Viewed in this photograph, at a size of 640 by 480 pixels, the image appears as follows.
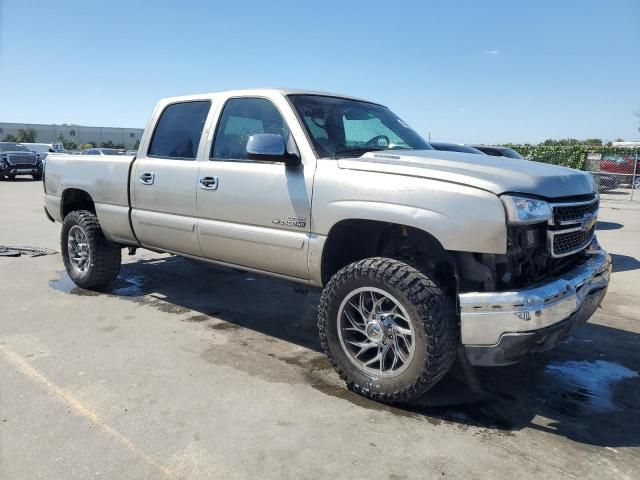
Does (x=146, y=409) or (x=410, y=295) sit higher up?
(x=410, y=295)

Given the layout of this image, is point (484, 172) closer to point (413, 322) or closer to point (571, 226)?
point (571, 226)

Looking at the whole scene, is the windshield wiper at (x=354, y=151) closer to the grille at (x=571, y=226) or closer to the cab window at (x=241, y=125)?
the cab window at (x=241, y=125)

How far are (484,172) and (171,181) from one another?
2707 mm

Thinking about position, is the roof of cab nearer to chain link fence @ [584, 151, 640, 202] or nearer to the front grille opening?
the front grille opening

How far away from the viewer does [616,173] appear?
60.6ft

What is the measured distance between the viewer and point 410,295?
306 centimetres

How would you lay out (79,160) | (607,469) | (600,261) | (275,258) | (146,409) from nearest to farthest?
(607,469) < (146,409) < (600,261) < (275,258) < (79,160)

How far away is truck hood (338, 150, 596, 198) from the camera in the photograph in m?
2.92

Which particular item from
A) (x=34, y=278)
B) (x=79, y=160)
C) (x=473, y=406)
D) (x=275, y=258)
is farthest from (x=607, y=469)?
(x=34, y=278)

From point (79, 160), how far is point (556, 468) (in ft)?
17.0

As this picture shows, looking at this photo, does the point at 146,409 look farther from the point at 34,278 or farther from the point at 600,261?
the point at 34,278

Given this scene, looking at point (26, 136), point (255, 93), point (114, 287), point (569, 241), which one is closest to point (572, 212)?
point (569, 241)

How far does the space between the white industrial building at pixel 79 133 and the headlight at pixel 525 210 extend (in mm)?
85872

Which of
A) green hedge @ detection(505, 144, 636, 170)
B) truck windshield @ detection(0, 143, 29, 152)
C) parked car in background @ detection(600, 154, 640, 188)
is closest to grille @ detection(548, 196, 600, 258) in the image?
parked car in background @ detection(600, 154, 640, 188)
